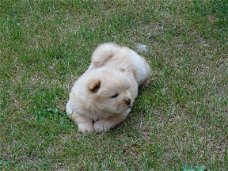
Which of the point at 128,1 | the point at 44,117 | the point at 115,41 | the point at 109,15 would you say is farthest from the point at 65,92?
the point at 128,1

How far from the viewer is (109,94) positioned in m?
4.53

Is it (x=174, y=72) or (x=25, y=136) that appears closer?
(x=25, y=136)

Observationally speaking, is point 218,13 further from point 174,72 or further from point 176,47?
point 174,72

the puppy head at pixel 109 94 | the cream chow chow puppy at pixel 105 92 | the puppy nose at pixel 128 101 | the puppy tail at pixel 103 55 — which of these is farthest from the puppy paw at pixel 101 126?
the puppy tail at pixel 103 55

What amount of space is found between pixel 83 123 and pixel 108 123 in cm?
22

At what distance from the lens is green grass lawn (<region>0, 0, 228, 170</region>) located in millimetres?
4441

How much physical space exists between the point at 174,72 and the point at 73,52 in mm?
1192

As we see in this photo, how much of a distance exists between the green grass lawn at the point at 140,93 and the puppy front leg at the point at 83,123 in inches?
2.3

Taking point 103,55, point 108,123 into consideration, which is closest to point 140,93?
point 103,55

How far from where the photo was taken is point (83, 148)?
14.7 feet

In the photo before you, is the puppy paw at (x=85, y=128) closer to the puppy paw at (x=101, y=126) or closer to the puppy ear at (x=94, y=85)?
the puppy paw at (x=101, y=126)

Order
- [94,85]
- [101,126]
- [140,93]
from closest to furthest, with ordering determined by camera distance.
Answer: [94,85], [101,126], [140,93]

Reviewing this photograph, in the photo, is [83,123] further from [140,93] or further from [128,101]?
[140,93]

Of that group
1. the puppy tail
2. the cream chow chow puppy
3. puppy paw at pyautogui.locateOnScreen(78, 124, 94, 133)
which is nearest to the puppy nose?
the cream chow chow puppy
